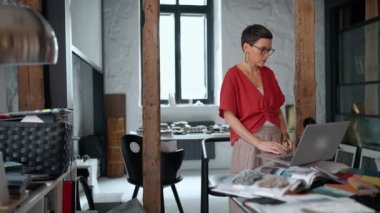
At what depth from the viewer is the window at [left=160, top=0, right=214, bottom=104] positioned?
7008mm

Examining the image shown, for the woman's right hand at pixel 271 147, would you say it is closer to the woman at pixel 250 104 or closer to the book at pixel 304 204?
the woman at pixel 250 104

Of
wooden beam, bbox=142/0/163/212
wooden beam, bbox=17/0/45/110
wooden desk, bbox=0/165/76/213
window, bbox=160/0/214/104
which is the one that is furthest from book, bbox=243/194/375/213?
window, bbox=160/0/214/104

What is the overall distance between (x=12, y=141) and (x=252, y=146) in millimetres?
1169

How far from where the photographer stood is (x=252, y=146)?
2.02m

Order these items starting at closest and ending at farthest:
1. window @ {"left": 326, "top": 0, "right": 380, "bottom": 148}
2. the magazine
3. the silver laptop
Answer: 1. the magazine
2. the silver laptop
3. window @ {"left": 326, "top": 0, "right": 380, "bottom": 148}

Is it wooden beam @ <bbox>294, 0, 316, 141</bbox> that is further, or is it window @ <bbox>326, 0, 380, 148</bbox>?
window @ <bbox>326, 0, 380, 148</bbox>

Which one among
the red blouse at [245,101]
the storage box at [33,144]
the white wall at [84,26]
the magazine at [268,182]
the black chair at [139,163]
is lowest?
the black chair at [139,163]

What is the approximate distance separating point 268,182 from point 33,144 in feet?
3.21

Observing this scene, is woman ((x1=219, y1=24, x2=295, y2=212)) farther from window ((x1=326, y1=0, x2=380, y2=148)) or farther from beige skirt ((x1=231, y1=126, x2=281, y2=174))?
window ((x1=326, y1=0, x2=380, y2=148))

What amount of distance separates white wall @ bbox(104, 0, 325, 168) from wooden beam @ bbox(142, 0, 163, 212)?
→ 14.3ft

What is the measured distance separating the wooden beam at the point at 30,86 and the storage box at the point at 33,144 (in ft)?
2.72

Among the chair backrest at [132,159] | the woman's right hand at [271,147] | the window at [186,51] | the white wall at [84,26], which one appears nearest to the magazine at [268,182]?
the woman's right hand at [271,147]

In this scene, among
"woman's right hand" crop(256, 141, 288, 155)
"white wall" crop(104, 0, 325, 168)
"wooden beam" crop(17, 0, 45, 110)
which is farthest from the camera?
"white wall" crop(104, 0, 325, 168)

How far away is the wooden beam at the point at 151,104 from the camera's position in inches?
90.3
